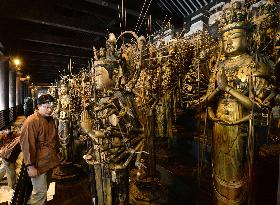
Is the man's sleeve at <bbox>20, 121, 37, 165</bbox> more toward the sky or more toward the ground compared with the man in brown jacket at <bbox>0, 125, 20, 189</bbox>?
more toward the sky

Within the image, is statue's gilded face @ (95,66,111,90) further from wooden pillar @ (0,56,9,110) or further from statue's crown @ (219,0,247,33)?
wooden pillar @ (0,56,9,110)

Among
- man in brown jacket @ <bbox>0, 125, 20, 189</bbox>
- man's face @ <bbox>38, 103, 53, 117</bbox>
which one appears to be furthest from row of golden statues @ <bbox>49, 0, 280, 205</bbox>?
man in brown jacket @ <bbox>0, 125, 20, 189</bbox>

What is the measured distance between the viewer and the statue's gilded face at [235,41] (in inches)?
140


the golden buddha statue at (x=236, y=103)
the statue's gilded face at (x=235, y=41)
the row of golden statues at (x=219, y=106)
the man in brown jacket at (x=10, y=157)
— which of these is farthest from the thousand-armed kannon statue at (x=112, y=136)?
the man in brown jacket at (x=10, y=157)

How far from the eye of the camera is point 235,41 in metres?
3.58

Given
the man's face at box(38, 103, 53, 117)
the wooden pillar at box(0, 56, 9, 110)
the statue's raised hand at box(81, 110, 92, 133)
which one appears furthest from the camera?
the wooden pillar at box(0, 56, 9, 110)

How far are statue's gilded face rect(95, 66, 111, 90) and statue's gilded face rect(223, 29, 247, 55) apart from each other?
1.96 meters

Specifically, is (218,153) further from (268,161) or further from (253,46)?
(253,46)

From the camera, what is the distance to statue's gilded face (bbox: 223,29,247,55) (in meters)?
3.56

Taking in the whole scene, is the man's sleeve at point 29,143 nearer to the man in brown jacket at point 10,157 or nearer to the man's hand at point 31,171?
the man's hand at point 31,171

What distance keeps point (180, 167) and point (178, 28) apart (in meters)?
5.07

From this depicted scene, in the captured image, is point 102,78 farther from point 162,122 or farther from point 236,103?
point 162,122

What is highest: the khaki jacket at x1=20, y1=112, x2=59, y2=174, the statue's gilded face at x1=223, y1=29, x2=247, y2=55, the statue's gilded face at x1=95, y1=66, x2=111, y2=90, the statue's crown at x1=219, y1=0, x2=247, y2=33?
the statue's crown at x1=219, y1=0, x2=247, y2=33

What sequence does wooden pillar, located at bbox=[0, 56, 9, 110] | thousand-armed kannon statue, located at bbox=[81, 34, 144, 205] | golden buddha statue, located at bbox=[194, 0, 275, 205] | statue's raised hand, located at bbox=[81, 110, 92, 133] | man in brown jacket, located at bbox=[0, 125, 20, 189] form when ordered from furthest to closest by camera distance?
1. wooden pillar, located at bbox=[0, 56, 9, 110]
2. man in brown jacket, located at bbox=[0, 125, 20, 189]
3. golden buddha statue, located at bbox=[194, 0, 275, 205]
4. statue's raised hand, located at bbox=[81, 110, 92, 133]
5. thousand-armed kannon statue, located at bbox=[81, 34, 144, 205]
